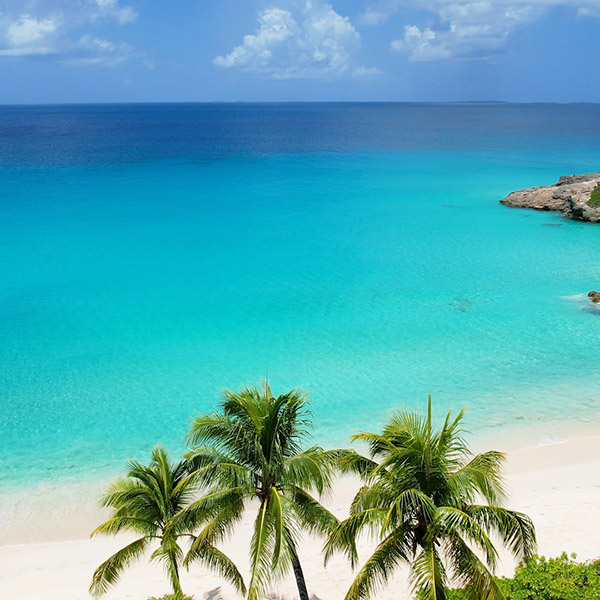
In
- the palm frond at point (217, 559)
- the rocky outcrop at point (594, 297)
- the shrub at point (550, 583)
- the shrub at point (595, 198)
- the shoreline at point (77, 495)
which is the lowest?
the shrub at point (550, 583)

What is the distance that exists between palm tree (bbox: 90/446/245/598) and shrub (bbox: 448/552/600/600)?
4.28 metres

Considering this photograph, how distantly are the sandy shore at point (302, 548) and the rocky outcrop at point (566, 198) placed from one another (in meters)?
33.3

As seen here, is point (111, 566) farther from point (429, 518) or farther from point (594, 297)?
point (594, 297)

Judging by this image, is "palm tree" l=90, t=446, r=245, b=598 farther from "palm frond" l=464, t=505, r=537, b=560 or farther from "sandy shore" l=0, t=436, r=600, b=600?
"palm frond" l=464, t=505, r=537, b=560

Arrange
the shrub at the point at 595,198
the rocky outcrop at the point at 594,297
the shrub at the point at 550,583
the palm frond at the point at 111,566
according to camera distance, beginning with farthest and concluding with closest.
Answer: the shrub at the point at 595,198 → the rocky outcrop at the point at 594,297 → the palm frond at the point at 111,566 → the shrub at the point at 550,583

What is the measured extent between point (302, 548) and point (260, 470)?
15.2ft

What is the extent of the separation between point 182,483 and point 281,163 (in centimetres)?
6920

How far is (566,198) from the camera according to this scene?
159ft

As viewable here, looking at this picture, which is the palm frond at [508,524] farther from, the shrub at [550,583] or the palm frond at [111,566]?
the palm frond at [111,566]

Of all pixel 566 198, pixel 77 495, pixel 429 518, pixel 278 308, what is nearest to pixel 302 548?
pixel 429 518

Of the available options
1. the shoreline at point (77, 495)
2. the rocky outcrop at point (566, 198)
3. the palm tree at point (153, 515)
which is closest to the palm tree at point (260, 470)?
the palm tree at point (153, 515)

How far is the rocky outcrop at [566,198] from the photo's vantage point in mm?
45303

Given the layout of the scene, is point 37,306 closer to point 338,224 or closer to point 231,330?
point 231,330

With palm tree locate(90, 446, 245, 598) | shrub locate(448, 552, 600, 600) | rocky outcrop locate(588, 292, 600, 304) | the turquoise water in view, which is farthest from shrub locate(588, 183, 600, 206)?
palm tree locate(90, 446, 245, 598)
